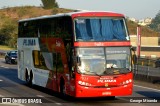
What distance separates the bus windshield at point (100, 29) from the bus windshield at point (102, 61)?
1.66ft

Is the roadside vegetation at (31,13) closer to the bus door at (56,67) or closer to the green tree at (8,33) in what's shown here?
the green tree at (8,33)

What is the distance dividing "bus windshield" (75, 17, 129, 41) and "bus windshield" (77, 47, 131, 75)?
50 centimetres

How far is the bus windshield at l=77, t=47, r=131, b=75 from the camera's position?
57.0ft

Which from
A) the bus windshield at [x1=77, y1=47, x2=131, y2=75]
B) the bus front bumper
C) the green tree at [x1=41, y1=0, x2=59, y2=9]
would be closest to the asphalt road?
the bus front bumper

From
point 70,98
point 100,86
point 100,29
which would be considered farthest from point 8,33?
point 100,86

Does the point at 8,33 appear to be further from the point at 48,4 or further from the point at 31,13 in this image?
the point at 48,4

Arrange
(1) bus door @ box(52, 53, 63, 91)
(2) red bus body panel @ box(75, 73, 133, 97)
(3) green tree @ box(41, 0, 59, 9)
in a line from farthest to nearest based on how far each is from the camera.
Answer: (3) green tree @ box(41, 0, 59, 9)
(1) bus door @ box(52, 53, 63, 91)
(2) red bus body panel @ box(75, 73, 133, 97)

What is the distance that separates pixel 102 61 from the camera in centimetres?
1745

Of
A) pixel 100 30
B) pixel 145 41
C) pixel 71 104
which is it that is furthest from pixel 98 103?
pixel 145 41

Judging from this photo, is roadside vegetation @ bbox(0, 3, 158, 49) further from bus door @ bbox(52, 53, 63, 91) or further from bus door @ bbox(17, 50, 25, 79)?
bus door @ bbox(52, 53, 63, 91)

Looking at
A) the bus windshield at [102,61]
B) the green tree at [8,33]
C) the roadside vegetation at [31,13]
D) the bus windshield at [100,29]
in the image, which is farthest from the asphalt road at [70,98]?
the roadside vegetation at [31,13]

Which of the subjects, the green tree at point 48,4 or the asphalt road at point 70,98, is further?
the green tree at point 48,4

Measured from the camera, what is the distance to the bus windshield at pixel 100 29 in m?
17.7

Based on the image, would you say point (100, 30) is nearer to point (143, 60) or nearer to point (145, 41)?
point (143, 60)
